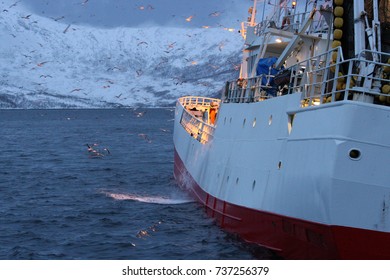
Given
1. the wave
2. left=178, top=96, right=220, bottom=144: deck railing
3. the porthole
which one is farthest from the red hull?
the wave

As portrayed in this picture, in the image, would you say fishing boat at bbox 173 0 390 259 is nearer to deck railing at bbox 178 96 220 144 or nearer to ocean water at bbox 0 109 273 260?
ocean water at bbox 0 109 273 260

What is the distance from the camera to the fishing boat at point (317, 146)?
51.7ft

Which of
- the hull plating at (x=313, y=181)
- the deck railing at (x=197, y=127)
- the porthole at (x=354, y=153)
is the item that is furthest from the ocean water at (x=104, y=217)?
the porthole at (x=354, y=153)

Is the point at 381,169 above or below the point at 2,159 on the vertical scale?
above

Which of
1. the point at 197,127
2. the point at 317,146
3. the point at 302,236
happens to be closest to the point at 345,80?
the point at 317,146

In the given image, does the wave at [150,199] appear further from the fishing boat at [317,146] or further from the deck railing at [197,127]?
the fishing boat at [317,146]

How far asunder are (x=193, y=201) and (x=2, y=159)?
96.2 feet

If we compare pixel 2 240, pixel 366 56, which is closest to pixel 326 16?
pixel 366 56

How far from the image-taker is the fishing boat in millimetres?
15766

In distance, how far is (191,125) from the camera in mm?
35562

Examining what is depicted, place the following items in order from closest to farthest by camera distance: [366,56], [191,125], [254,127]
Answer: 1. [366,56]
2. [254,127]
3. [191,125]

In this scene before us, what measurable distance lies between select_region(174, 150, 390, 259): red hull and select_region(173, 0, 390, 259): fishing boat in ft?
0.08

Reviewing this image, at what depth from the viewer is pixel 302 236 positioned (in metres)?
17.2
